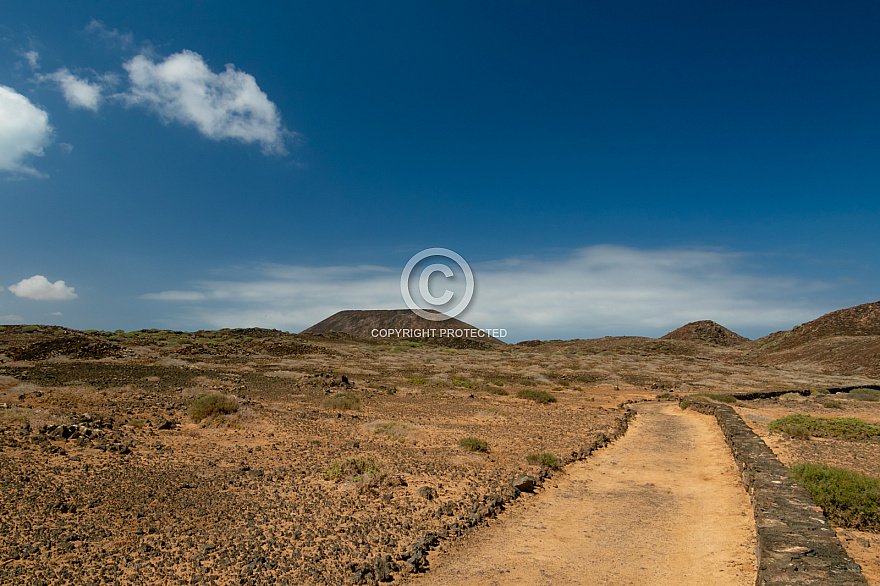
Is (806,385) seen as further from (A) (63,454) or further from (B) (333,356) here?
(A) (63,454)

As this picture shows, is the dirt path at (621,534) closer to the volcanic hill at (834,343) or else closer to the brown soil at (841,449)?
the brown soil at (841,449)

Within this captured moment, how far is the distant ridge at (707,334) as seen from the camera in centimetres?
10762

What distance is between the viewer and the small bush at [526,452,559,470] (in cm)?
1104

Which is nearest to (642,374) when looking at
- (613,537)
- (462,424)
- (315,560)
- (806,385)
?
(806,385)

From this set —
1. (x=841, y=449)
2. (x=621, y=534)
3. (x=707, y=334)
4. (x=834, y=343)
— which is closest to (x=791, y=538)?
(x=621, y=534)

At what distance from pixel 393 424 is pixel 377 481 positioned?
19.5 ft

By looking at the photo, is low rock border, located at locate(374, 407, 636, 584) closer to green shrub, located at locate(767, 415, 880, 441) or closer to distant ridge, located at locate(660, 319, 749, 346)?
green shrub, located at locate(767, 415, 880, 441)

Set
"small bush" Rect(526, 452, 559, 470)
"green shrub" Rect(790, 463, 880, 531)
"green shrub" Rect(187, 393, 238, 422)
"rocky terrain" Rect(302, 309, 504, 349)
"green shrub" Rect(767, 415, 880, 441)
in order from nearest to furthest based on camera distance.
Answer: "green shrub" Rect(790, 463, 880, 531) → "small bush" Rect(526, 452, 559, 470) → "green shrub" Rect(767, 415, 880, 441) → "green shrub" Rect(187, 393, 238, 422) → "rocky terrain" Rect(302, 309, 504, 349)

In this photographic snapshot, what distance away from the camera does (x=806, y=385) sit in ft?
128

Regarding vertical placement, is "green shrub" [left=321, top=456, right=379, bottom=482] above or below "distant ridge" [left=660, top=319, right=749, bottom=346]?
below

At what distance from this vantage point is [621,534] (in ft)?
23.7

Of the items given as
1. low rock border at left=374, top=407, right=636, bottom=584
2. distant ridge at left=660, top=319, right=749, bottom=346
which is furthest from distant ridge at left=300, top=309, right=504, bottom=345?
low rock border at left=374, top=407, right=636, bottom=584

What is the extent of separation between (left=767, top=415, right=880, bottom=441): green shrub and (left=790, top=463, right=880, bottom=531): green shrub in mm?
7959

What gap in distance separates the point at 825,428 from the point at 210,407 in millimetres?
20252
